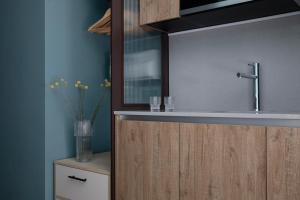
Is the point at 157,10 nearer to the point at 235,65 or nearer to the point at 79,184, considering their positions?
the point at 235,65

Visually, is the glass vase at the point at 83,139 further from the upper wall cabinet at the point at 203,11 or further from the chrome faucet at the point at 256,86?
the chrome faucet at the point at 256,86

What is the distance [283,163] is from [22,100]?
5.95 feet

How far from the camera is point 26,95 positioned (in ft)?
6.73

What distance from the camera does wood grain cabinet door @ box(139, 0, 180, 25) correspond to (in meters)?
1.60

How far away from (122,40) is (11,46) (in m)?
1.05

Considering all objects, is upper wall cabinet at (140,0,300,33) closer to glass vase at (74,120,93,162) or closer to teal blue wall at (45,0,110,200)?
teal blue wall at (45,0,110,200)

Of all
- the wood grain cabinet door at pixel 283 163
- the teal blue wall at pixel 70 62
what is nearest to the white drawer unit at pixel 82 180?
the teal blue wall at pixel 70 62

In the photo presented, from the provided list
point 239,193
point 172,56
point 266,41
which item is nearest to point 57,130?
point 172,56

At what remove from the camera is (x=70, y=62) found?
210 centimetres

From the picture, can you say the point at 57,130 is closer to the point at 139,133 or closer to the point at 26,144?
the point at 26,144

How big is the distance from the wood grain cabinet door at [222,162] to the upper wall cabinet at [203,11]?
2.26 ft

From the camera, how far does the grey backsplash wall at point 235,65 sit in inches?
60.4

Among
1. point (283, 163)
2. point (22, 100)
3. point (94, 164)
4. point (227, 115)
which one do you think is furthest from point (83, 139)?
point (283, 163)

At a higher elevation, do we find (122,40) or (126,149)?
(122,40)
